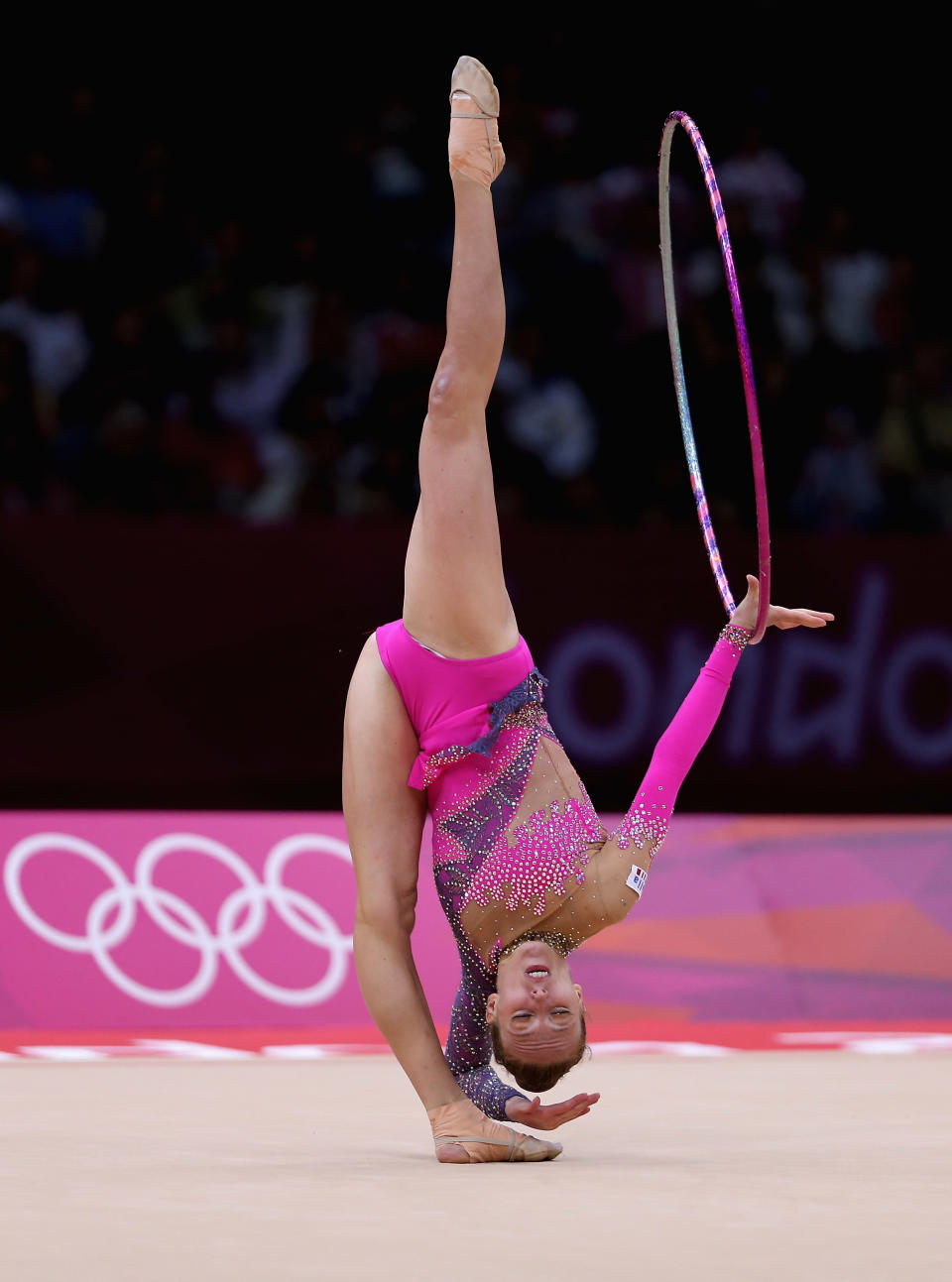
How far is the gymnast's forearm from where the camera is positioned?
401 cm

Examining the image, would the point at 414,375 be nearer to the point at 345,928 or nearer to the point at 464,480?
the point at 345,928

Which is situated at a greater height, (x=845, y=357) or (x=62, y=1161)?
(x=845, y=357)

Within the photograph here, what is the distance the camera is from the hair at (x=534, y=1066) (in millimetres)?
4031

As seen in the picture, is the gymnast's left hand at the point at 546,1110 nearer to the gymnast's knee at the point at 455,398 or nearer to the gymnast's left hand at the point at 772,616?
the gymnast's left hand at the point at 772,616

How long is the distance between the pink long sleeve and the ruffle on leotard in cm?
31

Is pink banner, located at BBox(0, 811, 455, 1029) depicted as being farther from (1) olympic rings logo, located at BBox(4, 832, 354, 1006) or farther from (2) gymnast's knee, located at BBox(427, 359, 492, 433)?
(2) gymnast's knee, located at BBox(427, 359, 492, 433)

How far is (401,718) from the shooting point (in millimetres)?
4215

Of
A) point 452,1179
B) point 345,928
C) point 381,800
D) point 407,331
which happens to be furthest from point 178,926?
point 407,331

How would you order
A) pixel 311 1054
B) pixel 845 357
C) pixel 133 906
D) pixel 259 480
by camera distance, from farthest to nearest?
pixel 845 357, pixel 259 480, pixel 133 906, pixel 311 1054

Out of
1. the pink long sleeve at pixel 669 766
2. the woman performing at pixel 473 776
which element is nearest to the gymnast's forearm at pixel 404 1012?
the woman performing at pixel 473 776

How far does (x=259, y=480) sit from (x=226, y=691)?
4.04 feet

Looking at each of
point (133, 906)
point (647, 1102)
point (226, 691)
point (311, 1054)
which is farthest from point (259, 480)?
point (647, 1102)

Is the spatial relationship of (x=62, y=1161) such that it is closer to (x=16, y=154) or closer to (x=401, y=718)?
(x=401, y=718)

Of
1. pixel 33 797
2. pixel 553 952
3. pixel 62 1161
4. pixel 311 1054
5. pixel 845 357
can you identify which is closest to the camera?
pixel 62 1161
